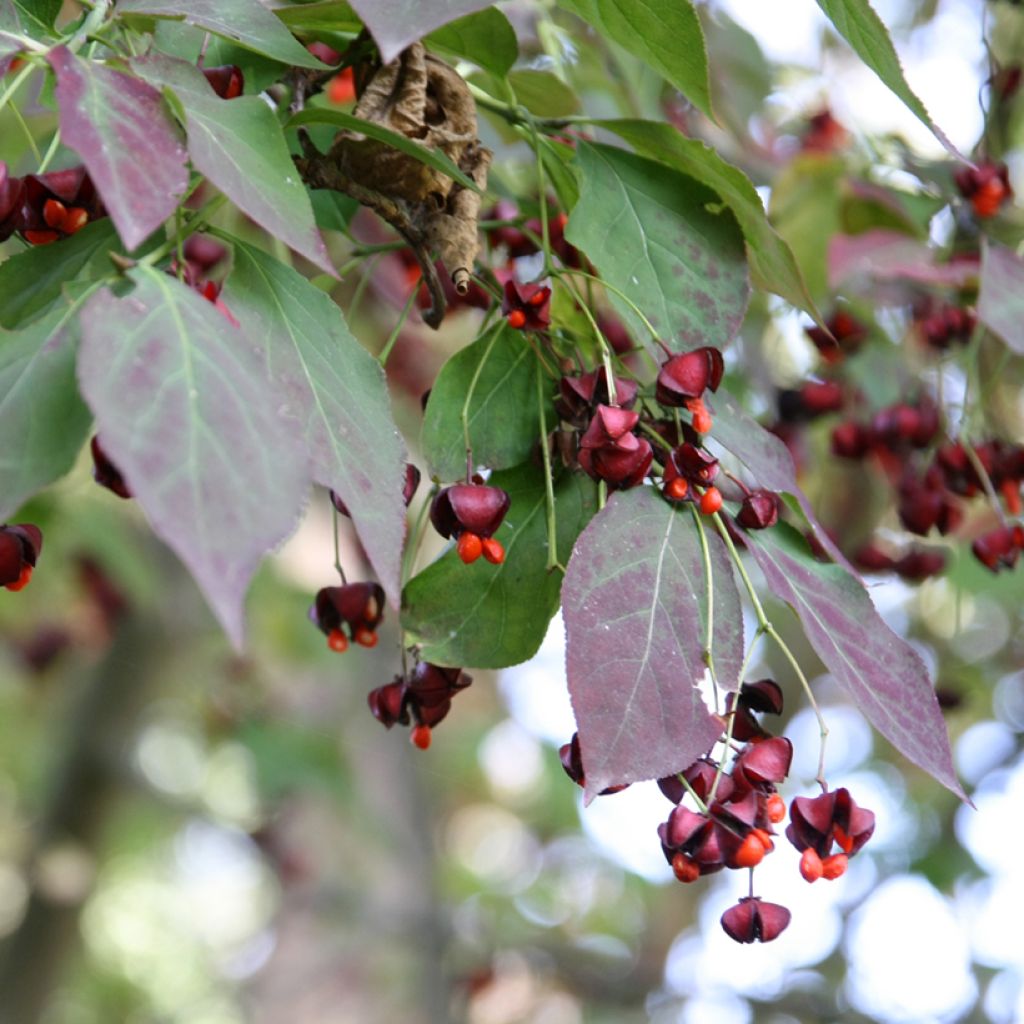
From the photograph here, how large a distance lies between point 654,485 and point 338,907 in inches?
109

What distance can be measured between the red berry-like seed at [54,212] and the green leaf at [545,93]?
480mm

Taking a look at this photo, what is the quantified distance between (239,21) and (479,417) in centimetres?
→ 29

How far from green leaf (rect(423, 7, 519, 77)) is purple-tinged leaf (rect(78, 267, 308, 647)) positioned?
1.44 feet

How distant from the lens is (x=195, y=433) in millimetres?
526

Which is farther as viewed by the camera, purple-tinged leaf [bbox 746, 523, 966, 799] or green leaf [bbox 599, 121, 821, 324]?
green leaf [bbox 599, 121, 821, 324]

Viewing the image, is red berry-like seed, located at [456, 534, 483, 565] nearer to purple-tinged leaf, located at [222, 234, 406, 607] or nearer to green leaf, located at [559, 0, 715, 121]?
purple-tinged leaf, located at [222, 234, 406, 607]

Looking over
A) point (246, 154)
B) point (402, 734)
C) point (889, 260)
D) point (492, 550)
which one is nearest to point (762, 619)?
point (492, 550)

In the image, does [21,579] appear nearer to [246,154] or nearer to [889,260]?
[246,154]

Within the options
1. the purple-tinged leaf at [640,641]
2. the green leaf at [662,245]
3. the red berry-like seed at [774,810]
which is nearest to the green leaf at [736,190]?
the green leaf at [662,245]

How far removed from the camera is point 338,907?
330 cm

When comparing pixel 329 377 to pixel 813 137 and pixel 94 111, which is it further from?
pixel 813 137

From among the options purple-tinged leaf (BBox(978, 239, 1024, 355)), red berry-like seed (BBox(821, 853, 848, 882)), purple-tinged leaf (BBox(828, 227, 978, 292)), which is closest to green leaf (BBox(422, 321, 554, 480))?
red berry-like seed (BBox(821, 853, 848, 882))

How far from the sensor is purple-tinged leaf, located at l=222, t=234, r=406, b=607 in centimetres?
64

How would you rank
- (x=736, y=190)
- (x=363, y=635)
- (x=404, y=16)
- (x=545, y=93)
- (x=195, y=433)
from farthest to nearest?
(x=545, y=93) < (x=363, y=635) < (x=736, y=190) < (x=404, y=16) < (x=195, y=433)
